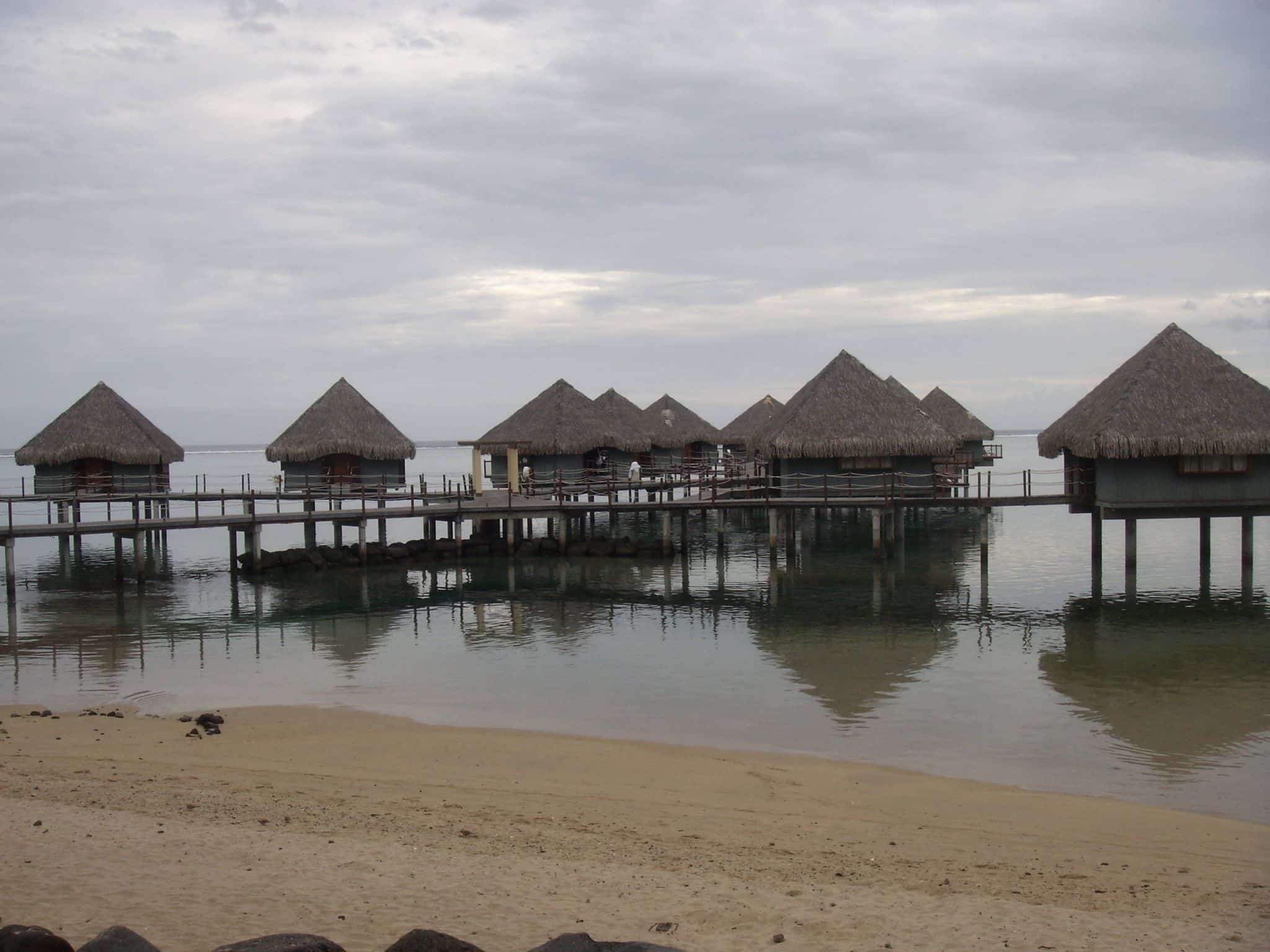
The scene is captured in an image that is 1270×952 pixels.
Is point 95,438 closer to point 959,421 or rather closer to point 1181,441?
point 1181,441

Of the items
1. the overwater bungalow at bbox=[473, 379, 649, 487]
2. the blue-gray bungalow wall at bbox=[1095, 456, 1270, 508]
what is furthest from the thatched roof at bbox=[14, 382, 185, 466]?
the blue-gray bungalow wall at bbox=[1095, 456, 1270, 508]

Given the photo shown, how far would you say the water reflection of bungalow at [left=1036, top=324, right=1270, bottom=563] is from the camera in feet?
78.0

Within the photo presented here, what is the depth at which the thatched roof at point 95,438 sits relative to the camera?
34312mm

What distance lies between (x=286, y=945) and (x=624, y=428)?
3554 cm

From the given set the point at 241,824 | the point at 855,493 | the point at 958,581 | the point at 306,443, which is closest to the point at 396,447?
the point at 306,443

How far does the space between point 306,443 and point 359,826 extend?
27.0m

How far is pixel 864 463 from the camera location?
96.5 feet

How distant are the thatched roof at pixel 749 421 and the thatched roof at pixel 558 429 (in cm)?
1307

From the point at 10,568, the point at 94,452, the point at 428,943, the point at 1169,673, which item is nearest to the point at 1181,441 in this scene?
the point at 1169,673

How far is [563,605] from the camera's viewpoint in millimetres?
25547

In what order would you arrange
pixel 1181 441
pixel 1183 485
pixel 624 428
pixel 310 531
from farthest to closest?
pixel 624 428
pixel 310 531
pixel 1183 485
pixel 1181 441

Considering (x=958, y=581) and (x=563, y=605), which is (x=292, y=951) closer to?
(x=563, y=605)

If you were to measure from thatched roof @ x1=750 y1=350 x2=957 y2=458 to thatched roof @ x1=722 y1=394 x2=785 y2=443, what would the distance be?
2167 cm

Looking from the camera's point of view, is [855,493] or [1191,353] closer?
[1191,353]
